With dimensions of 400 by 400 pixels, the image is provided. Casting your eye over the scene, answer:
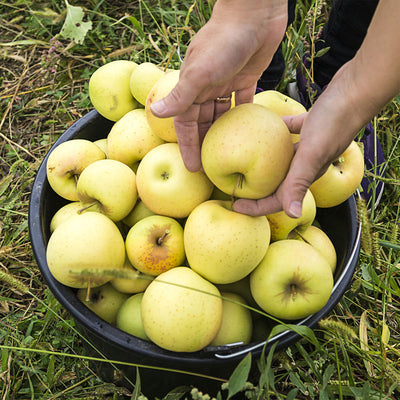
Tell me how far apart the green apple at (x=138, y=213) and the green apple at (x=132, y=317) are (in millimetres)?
264

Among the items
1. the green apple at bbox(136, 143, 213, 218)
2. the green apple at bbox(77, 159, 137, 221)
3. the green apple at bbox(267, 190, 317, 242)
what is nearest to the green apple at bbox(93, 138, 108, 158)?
the green apple at bbox(77, 159, 137, 221)

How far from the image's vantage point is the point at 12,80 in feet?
8.51

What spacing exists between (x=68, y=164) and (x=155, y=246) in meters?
0.44

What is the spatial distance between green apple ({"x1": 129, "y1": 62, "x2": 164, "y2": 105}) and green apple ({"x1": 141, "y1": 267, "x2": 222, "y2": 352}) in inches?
28.4

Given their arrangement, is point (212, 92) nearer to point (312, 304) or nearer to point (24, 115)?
point (312, 304)

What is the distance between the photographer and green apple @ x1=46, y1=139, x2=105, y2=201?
1.39 m

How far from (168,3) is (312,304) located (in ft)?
8.19

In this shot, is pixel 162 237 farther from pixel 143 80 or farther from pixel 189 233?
pixel 143 80

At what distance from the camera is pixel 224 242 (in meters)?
1.11

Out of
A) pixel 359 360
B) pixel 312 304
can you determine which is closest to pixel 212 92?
pixel 312 304

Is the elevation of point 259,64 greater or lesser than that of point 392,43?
lesser

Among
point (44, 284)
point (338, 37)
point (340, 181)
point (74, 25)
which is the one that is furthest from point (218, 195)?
point (74, 25)

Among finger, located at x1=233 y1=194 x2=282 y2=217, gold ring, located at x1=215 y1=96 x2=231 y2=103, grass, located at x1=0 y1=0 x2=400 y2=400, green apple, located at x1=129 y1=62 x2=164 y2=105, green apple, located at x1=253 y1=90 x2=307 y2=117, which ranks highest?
gold ring, located at x1=215 y1=96 x2=231 y2=103

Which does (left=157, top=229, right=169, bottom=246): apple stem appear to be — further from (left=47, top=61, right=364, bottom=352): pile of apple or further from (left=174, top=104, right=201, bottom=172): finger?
(left=174, top=104, right=201, bottom=172): finger
